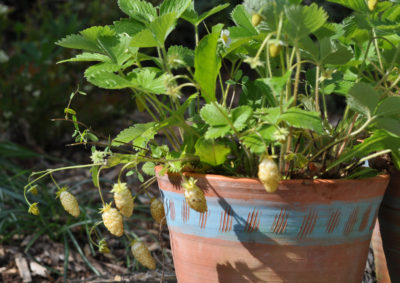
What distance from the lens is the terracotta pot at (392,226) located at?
104 cm

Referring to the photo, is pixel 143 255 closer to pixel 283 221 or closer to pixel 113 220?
pixel 113 220

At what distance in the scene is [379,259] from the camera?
116 cm

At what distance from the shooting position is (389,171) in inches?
41.1

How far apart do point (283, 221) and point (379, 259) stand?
45 cm

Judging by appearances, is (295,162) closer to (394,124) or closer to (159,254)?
(394,124)

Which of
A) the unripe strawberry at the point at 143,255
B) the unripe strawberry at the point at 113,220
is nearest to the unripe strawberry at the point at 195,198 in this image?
the unripe strawberry at the point at 113,220

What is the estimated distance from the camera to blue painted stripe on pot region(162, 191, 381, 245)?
0.83 metres

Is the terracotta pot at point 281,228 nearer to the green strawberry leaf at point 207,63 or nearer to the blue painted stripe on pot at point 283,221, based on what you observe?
the blue painted stripe on pot at point 283,221

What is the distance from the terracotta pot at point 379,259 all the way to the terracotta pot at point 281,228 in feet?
0.86

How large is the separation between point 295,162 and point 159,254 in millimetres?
1285

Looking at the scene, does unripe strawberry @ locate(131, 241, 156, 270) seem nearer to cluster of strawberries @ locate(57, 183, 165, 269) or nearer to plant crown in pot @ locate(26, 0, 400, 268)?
cluster of strawberries @ locate(57, 183, 165, 269)

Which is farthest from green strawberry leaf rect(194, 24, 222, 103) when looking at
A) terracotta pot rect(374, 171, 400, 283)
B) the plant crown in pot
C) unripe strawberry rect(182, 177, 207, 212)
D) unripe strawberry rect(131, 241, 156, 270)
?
terracotta pot rect(374, 171, 400, 283)

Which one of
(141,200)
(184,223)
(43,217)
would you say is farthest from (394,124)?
(141,200)

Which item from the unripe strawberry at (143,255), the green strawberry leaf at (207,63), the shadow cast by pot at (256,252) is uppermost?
the green strawberry leaf at (207,63)
